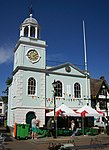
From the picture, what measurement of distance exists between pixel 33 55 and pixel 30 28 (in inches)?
143

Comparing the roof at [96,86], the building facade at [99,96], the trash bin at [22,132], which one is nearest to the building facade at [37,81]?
the building facade at [99,96]

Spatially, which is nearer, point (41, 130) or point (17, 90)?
point (41, 130)

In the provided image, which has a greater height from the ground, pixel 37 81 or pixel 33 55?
pixel 33 55

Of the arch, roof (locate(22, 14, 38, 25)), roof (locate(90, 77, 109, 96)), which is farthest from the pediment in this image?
roof (locate(22, 14, 38, 25))

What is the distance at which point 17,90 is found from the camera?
22.3 m

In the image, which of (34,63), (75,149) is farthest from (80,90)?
(75,149)

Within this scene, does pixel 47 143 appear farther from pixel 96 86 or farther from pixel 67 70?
pixel 96 86

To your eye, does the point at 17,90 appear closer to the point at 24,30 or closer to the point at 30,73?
the point at 30,73

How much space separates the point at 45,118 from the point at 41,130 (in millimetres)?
4568

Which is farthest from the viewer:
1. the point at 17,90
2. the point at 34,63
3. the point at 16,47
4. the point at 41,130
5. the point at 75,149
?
the point at 16,47

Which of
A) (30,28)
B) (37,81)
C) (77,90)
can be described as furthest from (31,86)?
(30,28)

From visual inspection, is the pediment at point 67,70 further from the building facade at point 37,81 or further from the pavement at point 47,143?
the pavement at point 47,143

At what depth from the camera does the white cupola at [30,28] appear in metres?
25.4

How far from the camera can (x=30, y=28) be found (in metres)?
25.6
